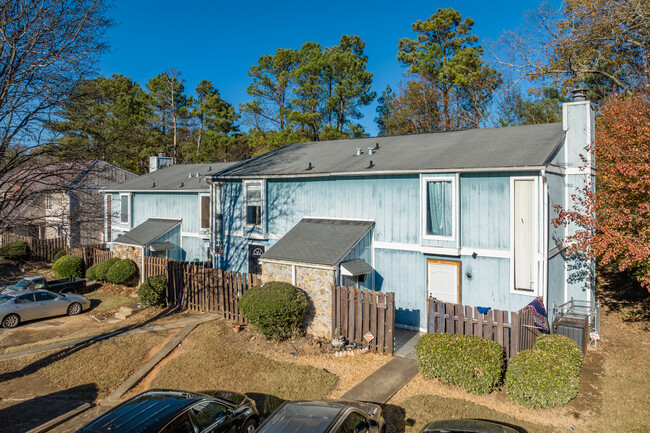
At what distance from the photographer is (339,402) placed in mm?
7270

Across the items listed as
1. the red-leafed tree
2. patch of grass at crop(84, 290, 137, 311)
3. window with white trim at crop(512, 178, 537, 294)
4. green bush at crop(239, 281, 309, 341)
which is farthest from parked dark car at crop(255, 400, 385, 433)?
patch of grass at crop(84, 290, 137, 311)

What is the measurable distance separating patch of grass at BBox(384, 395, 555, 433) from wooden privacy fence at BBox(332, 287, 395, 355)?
2821mm

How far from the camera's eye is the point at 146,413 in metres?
6.80

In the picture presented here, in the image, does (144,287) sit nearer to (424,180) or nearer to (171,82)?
(424,180)

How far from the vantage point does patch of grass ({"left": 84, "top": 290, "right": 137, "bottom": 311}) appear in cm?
1999

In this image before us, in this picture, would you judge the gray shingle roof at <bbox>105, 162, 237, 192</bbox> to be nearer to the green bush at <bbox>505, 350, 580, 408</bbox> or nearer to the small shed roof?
the small shed roof

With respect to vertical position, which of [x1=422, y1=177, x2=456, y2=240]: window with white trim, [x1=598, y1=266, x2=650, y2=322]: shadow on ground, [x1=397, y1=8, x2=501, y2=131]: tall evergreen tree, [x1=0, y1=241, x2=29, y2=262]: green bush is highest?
[x1=397, y1=8, x2=501, y2=131]: tall evergreen tree

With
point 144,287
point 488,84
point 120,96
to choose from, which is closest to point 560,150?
point 144,287

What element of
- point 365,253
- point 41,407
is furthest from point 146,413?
point 365,253

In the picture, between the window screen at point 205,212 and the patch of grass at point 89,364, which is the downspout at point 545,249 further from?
the window screen at point 205,212

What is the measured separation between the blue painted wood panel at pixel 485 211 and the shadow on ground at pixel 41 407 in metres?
11.9

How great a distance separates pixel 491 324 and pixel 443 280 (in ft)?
11.6

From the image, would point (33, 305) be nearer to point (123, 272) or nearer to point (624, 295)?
point (123, 272)

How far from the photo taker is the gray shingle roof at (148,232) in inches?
920
